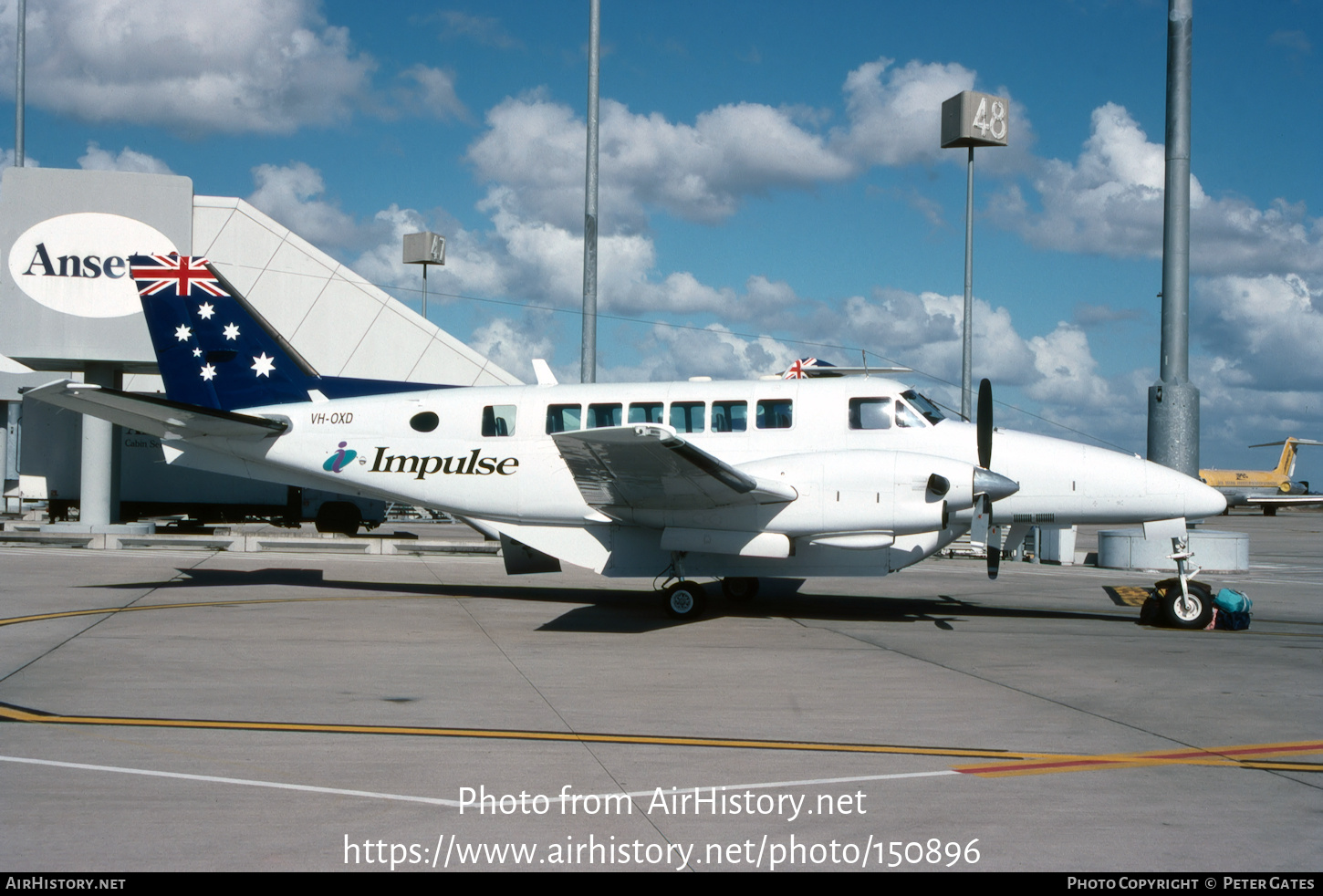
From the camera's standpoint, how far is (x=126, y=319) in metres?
25.7

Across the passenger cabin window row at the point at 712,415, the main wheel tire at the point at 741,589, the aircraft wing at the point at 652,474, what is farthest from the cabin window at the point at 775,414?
the main wheel tire at the point at 741,589

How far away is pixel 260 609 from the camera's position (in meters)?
13.3

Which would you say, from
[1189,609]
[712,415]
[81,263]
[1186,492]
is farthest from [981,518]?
[81,263]

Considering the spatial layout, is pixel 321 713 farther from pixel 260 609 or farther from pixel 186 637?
pixel 260 609

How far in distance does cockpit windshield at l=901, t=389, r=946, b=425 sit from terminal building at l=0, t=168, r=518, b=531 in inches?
823

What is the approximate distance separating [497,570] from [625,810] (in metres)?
15.1

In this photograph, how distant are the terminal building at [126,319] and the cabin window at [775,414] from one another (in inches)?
759

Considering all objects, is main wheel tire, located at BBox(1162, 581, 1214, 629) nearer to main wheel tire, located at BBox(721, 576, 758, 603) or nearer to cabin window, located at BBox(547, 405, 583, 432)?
main wheel tire, located at BBox(721, 576, 758, 603)

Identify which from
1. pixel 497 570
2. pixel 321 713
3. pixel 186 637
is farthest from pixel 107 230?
pixel 321 713

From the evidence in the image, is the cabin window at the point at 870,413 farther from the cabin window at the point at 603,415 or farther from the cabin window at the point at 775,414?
the cabin window at the point at 603,415

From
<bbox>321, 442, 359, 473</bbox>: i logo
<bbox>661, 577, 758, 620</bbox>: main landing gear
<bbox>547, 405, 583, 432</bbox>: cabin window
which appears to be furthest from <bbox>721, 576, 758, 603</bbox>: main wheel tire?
<bbox>321, 442, 359, 473</bbox>: i logo

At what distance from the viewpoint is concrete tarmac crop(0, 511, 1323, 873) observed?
4.70m

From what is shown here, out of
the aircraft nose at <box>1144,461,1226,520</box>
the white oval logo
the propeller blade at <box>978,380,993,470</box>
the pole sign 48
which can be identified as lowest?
the aircraft nose at <box>1144,461,1226,520</box>

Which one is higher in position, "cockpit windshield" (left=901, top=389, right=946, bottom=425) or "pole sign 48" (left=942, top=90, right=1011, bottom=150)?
"pole sign 48" (left=942, top=90, right=1011, bottom=150)
